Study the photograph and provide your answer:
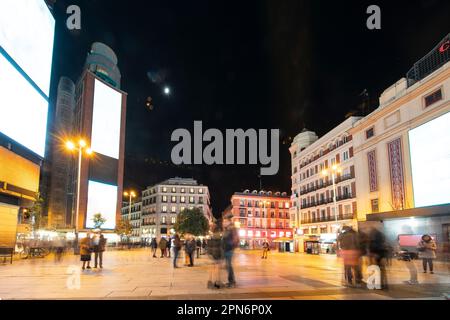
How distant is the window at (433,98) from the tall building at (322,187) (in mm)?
11587

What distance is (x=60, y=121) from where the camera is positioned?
282 ft

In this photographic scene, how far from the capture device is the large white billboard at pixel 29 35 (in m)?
27.5

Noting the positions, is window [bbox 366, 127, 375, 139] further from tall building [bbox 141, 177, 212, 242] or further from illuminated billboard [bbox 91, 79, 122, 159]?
tall building [bbox 141, 177, 212, 242]

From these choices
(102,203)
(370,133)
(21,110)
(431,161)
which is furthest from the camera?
(102,203)

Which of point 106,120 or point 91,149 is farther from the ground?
point 106,120

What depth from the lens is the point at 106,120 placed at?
2891 inches

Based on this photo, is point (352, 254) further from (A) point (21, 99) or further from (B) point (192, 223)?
(B) point (192, 223)

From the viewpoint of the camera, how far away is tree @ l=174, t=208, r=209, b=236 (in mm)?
73562

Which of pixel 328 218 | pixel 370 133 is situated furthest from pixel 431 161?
pixel 328 218

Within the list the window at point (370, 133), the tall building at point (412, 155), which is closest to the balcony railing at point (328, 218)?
the tall building at point (412, 155)

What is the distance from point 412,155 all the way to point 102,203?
55.1m

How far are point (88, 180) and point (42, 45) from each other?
127 feet
